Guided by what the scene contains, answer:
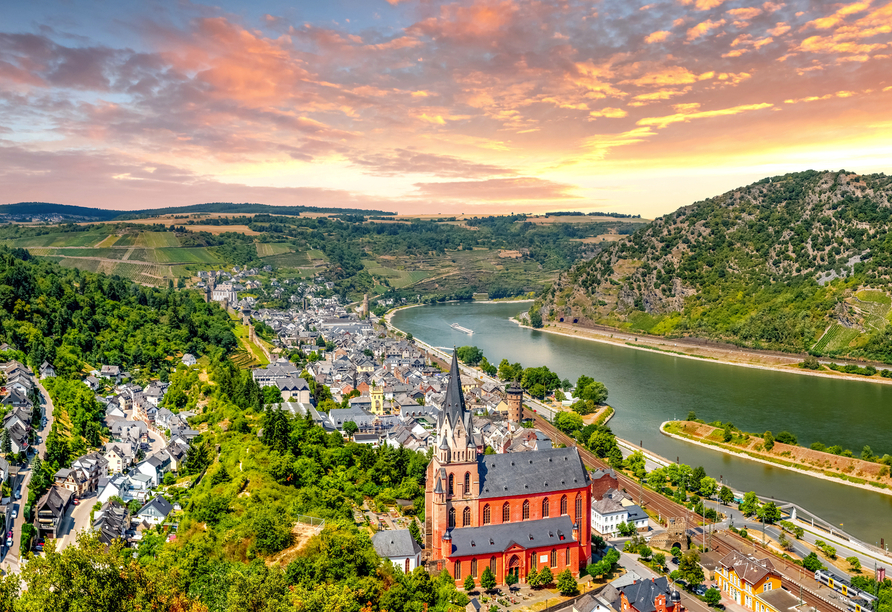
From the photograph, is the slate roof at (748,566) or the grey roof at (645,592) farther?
the slate roof at (748,566)

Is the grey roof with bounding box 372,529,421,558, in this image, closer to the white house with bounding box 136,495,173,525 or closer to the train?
the white house with bounding box 136,495,173,525

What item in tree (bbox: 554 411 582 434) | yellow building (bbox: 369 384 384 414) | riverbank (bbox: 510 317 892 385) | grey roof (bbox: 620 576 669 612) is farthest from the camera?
riverbank (bbox: 510 317 892 385)

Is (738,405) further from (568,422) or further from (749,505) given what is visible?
(749,505)

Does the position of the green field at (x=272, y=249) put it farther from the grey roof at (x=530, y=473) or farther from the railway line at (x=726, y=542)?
the grey roof at (x=530, y=473)

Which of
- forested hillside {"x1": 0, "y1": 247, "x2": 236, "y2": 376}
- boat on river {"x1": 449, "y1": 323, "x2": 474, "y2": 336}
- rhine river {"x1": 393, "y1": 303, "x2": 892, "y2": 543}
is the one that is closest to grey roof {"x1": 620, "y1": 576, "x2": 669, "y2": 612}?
rhine river {"x1": 393, "y1": 303, "x2": 892, "y2": 543}

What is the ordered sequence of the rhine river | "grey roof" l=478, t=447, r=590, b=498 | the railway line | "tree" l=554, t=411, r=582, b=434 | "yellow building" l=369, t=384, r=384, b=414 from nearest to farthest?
the railway line, "grey roof" l=478, t=447, r=590, b=498, the rhine river, "tree" l=554, t=411, r=582, b=434, "yellow building" l=369, t=384, r=384, b=414

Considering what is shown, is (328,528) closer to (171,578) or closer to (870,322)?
(171,578)

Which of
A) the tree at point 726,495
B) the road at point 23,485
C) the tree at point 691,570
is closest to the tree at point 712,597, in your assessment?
the tree at point 691,570
